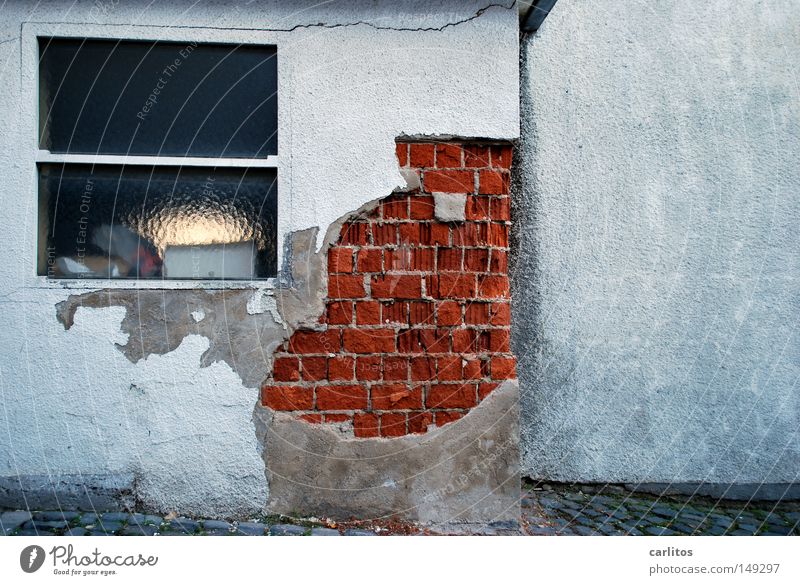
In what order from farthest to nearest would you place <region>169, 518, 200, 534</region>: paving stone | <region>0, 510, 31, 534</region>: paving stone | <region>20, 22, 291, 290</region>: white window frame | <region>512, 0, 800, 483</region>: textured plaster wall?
<region>512, 0, 800, 483</region>: textured plaster wall → <region>20, 22, 291, 290</region>: white window frame → <region>169, 518, 200, 534</region>: paving stone → <region>0, 510, 31, 534</region>: paving stone

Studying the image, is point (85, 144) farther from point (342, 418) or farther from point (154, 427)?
point (342, 418)

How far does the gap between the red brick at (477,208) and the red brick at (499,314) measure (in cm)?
42

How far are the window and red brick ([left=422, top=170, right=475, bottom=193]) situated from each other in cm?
73

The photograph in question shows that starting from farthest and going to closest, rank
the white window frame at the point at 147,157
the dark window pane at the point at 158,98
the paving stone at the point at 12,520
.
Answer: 1. the dark window pane at the point at 158,98
2. the white window frame at the point at 147,157
3. the paving stone at the point at 12,520

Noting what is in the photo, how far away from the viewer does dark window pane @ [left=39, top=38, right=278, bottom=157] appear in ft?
10.1

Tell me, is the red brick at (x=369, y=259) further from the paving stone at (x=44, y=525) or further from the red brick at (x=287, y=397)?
the paving stone at (x=44, y=525)

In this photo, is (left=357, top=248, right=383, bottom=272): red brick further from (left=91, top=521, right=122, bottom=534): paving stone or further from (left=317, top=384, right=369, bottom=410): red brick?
(left=91, top=521, right=122, bottom=534): paving stone

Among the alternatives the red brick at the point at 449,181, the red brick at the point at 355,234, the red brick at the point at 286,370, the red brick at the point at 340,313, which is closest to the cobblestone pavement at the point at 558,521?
the red brick at the point at 286,370

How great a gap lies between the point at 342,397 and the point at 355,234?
30.1 inches

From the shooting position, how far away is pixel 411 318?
3020 mm

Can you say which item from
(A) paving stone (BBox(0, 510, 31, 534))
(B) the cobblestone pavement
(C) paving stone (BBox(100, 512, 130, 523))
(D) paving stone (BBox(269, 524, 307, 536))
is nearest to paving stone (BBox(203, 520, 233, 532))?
(B) the cobblestone pavement

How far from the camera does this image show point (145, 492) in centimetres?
297

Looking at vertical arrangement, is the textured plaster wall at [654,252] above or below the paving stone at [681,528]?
above

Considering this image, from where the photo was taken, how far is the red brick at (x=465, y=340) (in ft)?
9.96
